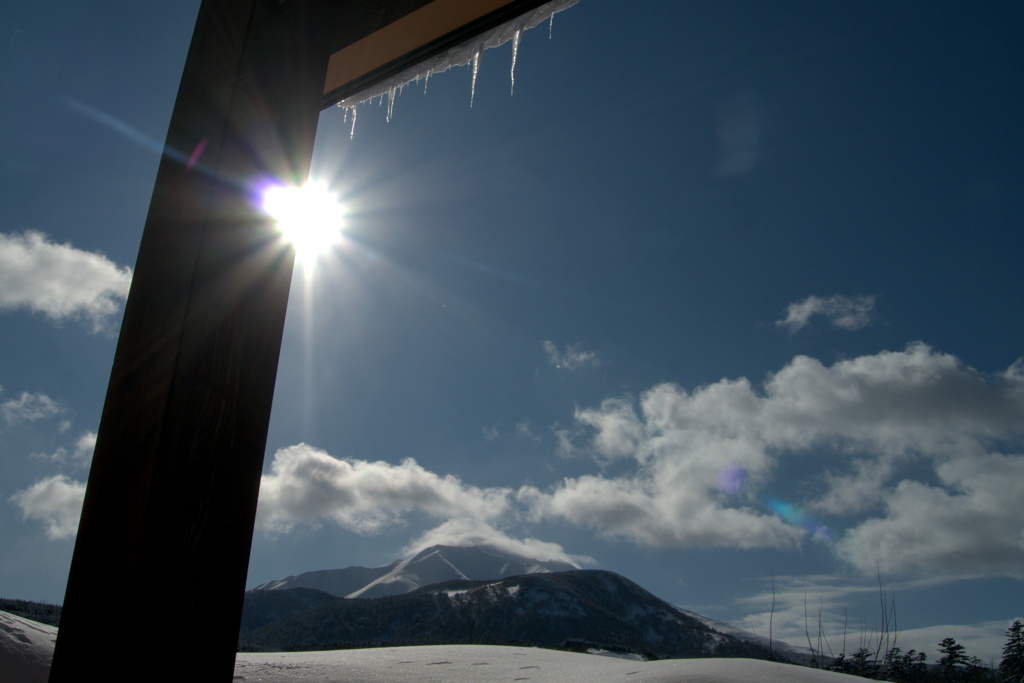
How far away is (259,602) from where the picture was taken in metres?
95.8

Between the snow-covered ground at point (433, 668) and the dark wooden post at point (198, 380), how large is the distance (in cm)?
181

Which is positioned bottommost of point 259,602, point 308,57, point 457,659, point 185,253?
point 259,602

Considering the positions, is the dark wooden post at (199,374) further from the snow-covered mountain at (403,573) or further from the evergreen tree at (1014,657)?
the snow-covered mountain at (403,573)

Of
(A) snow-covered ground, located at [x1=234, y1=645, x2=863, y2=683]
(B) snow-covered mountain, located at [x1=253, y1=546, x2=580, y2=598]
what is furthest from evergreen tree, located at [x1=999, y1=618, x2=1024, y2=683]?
(B) snow-covered mountain, located at [x1=253, y1=546, x2=580, y2=598]

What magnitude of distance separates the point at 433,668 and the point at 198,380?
10.7 feet

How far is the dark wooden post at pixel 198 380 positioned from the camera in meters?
0.86

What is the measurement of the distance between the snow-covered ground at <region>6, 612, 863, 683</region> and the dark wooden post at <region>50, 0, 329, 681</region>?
1813 millimetres

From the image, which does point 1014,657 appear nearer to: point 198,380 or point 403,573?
point 198,380

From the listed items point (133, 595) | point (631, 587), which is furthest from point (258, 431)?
point (631, 587)

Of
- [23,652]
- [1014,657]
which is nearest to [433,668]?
[23,652]

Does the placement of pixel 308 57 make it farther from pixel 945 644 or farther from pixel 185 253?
pixel 945 644

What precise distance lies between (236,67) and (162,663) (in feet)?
3.60

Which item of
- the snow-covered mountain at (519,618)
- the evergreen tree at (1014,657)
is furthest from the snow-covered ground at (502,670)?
the snow-covered mountain at (519,618)

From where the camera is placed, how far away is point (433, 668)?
3617 mm
